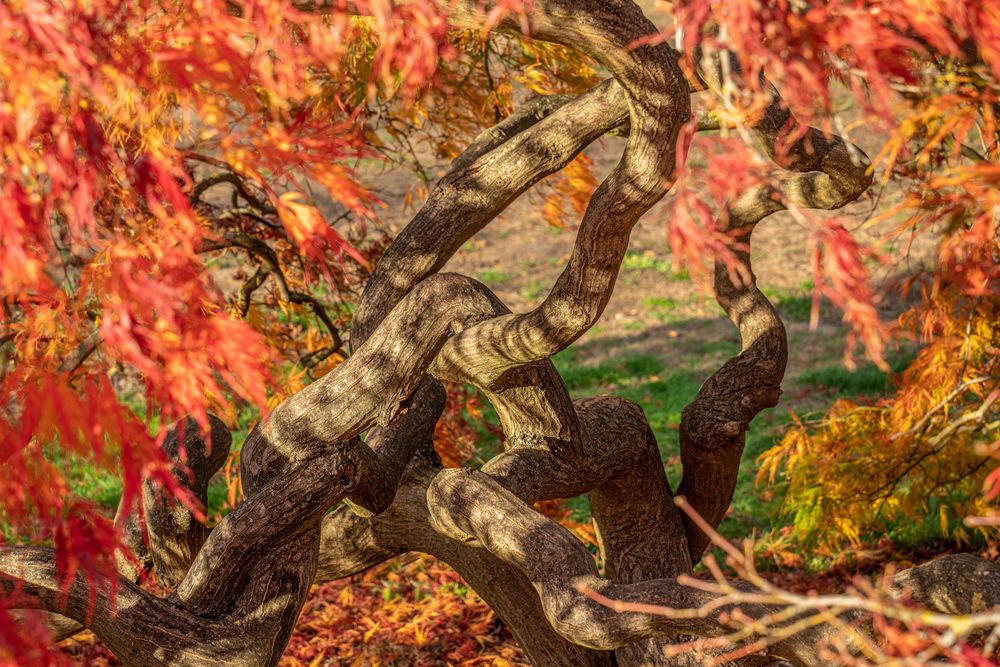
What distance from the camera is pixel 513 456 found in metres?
3.66

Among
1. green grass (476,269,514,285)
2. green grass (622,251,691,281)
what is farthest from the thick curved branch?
green grass (622,251,691,281)

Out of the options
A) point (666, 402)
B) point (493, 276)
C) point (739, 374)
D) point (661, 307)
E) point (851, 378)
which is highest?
point (739, 374)

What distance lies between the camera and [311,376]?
5199 millimetres

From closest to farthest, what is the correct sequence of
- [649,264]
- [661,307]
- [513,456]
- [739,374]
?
[513,456] → [739,374] → [661,307] → [649,264]

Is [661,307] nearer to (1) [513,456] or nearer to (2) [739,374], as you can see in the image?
(2) [739,374]

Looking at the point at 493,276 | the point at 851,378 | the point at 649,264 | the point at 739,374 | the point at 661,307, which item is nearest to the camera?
the point at 739,374

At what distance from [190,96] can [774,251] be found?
1189 centimetres

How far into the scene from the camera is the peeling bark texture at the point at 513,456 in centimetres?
276

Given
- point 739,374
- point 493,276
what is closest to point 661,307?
point 493,276

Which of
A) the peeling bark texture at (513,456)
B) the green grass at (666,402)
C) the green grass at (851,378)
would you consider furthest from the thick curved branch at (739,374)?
the green grass at (851,378)

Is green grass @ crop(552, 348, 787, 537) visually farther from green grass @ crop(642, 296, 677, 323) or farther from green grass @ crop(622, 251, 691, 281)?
green grass @ crop(622, 251, 691, 281)

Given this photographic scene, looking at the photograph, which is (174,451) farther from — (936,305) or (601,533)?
(936,305)

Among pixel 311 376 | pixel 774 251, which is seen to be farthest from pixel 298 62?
A: pixel 774 251

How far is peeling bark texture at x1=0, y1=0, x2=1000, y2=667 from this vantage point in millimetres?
2762
